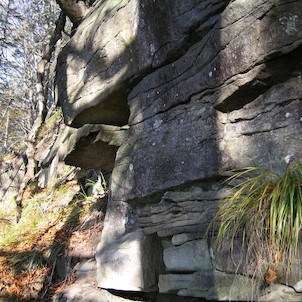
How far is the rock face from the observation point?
3045 millimetres

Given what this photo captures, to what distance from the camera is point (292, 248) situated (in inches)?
102

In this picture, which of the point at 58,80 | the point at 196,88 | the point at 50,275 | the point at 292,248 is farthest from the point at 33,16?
the point at 292,248

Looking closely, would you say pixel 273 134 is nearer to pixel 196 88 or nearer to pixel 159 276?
pixel 196 88

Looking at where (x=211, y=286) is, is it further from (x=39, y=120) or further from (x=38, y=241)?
(x=39, y=120)

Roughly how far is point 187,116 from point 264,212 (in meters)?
1.31

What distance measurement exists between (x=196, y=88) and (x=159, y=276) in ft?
6.22

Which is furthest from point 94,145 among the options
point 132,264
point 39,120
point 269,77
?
point 39,120

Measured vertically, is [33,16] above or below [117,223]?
above

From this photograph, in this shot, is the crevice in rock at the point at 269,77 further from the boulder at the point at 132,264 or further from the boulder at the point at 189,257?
the boulder at the point at 132,264

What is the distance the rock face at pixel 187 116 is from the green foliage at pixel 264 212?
0.55ft

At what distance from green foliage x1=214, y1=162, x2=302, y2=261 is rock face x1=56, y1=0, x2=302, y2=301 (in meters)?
0.17

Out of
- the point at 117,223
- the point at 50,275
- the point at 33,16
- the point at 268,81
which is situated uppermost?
the point at 33,16

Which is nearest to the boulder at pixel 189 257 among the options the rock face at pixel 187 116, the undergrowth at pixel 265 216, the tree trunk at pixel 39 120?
the rock face at pixel 187 116

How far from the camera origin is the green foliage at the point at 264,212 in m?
2.61
